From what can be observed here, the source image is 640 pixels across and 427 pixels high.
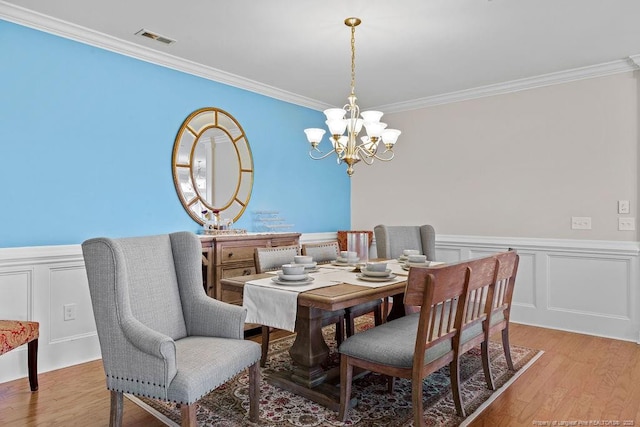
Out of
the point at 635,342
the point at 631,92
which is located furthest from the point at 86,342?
the point at 631,92

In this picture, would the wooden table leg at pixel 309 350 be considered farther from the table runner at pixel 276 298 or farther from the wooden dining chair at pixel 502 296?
the wooden dining chair at pixel 502 296

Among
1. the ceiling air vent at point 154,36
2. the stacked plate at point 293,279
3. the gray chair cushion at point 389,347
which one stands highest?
the ceiling air vent at point 154,36

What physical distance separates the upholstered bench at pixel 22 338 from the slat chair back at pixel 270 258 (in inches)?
56.4

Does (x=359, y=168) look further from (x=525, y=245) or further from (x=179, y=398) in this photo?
(x=179, y=398)

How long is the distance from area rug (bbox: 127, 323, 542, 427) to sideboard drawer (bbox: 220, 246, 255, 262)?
1.08m

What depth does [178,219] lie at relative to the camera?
381cm

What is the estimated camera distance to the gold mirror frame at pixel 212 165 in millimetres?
3842

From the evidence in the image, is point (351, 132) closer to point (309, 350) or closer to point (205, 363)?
point (309, 350)

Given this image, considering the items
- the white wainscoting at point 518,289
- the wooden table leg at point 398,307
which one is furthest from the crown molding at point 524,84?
the wooden table leg at point 398,307

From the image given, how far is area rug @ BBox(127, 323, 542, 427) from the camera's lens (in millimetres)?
2248

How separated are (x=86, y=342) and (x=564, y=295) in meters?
4.23

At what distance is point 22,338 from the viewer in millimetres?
2510

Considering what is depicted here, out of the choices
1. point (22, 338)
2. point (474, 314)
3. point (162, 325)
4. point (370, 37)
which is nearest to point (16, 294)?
point (22, 338)

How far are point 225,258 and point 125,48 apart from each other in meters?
1.88
